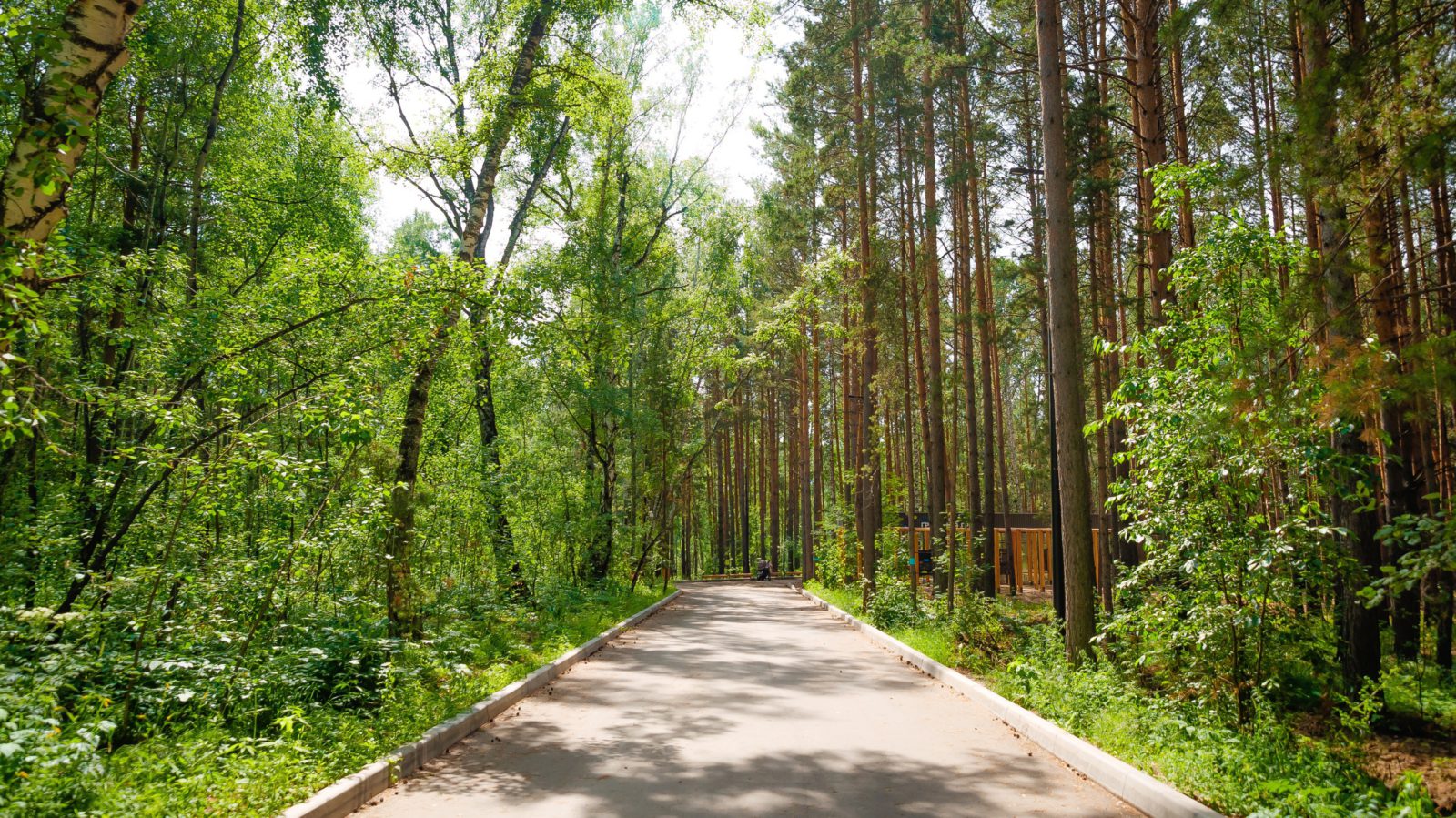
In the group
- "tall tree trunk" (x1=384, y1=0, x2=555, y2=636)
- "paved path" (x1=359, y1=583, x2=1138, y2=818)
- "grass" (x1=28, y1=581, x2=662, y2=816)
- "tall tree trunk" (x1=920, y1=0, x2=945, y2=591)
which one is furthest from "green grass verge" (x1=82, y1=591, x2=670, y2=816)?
"tall tree trunk" (x1=920, y1=0, x2=945, y2=591)

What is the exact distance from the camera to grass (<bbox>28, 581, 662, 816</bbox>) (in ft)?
13.9

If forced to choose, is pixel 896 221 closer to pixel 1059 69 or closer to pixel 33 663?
pixel 1059 69

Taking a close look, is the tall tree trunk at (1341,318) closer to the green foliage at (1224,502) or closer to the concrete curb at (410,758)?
the green foliage at (1224,502)

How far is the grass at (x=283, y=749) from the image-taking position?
4.25 metres

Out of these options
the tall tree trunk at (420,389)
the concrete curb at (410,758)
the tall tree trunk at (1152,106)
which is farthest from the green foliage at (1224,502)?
the tall tree trunk at (420,389)

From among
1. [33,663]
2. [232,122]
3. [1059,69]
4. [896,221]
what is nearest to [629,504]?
[896,221]

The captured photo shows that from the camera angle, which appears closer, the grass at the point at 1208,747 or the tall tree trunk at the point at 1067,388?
the grass at the point at 1208,747

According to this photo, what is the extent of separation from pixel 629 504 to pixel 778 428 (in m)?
21.1

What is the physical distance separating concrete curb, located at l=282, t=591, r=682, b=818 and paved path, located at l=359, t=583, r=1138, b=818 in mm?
106

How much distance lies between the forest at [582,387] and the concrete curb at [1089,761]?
0.70 feet

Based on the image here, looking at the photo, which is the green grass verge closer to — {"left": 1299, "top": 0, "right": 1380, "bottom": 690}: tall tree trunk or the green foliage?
the green foliage

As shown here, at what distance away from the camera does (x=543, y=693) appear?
32.0 ft

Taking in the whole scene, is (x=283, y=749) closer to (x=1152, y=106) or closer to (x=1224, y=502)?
(x=1224, y=502)

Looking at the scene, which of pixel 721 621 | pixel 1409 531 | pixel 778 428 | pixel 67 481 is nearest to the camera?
pixel 1409 531
